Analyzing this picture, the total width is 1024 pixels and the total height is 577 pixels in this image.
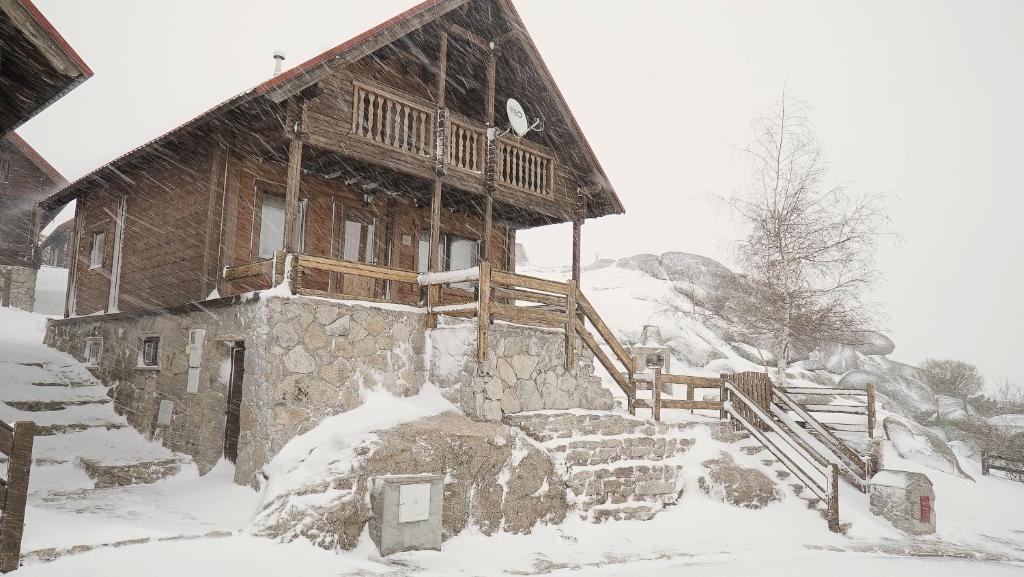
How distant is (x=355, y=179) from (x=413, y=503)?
7.24m

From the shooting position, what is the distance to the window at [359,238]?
42.9 ft

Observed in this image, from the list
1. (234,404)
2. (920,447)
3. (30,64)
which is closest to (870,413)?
(920,447)

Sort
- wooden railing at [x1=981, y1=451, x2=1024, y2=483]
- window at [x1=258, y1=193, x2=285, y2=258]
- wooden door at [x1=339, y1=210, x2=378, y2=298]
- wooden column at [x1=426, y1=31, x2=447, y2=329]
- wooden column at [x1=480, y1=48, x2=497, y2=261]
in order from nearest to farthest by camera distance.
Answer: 1. wooden column at [x1=426, y1=31, x2=447, y2=329]
2. window at [x1=258, y1=193, x2=285, y2=258]
3. wooden column at [x1=480, y1=48, x2=497, y2=261]
4. wooden door at [x1=339, y1=210, x2=378, y2=298]
5. wooden railing at [x1=981, y1=451, x2=1024, y2=483]

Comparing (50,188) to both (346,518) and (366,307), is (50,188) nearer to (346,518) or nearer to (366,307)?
(366,307)

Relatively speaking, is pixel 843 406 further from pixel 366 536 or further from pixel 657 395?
pixel 366 536

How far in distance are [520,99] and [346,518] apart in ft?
32.8

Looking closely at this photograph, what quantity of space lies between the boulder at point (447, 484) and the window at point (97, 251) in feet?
34.0

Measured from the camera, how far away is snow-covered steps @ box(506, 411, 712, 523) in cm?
955

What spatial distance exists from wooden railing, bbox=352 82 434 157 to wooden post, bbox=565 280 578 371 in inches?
139

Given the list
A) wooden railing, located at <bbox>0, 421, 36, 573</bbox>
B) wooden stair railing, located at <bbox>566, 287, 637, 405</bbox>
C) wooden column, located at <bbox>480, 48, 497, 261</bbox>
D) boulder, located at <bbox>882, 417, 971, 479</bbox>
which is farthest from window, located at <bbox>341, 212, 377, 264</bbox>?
Result: boulder, located at <bbox>882, 417, 971, 479</bbox>

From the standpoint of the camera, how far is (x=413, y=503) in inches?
296

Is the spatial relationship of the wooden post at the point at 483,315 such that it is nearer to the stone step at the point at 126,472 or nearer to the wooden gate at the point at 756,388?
the stone step at the point at 126,472

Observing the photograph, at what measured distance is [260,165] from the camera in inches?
459

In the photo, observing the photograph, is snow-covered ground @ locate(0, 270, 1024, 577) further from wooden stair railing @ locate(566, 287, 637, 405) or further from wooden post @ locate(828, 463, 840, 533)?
wooden stair railing @ locate(566, 287, 637, 405)
